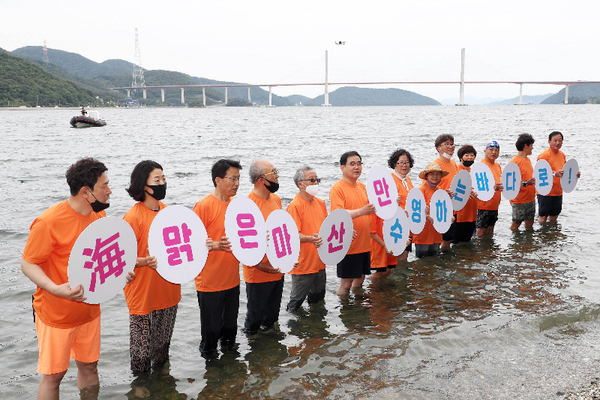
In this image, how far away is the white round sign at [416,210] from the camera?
274 inches

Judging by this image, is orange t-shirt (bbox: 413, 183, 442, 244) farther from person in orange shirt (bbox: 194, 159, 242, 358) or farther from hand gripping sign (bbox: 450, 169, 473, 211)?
person in orange shirt (bbox: 194, 159, 242, 358)

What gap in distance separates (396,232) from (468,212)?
96.3 inches

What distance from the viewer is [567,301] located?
20.9 feet

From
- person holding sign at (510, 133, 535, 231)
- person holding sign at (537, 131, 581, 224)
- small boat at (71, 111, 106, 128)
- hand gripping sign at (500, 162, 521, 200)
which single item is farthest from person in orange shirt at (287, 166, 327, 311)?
small boat at (71, 111, 106, 128)

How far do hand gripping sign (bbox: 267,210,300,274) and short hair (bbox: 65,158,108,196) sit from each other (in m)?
1.83

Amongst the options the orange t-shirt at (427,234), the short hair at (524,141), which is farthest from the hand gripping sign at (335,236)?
the short hair at (524,141)

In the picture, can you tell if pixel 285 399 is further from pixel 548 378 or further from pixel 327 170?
pixel 327 170

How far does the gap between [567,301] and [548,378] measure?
2.14 metres

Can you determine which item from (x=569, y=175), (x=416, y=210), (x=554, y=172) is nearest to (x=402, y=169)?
(x=416, y=210)

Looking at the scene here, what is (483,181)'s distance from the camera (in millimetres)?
8375

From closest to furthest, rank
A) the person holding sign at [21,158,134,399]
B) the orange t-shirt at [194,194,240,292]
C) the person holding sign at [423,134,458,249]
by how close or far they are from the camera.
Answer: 1. the person holding sign at [21,158,134,399]
2. the orange t-shirt at [194,194,240,292]
3. the person holding sign at [423,134,458,249]

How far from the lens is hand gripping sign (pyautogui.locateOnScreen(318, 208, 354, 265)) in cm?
560

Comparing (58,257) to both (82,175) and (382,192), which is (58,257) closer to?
(82,175)

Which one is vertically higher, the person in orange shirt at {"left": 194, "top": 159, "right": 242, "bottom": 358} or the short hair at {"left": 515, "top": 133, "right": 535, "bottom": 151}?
the short hair at {"left": 515, "top": 133, "right": 535, "bottom": 151}
